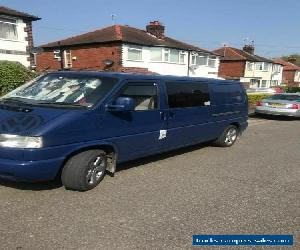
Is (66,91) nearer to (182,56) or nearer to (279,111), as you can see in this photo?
(279,111)

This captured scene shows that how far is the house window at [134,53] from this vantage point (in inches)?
1244

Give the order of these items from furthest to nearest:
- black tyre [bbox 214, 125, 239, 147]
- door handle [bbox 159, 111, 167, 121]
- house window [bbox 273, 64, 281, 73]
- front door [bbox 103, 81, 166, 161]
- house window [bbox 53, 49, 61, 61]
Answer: house window [bbox 273, 64, 281, 73] → house window [bbox 53, 49, 61, 61] → black tyre [bbox 214, 125, 239, 147] → door handle [bbox 159, 111, 167, 121] → front door [bbox 103, 81, 166, 161]

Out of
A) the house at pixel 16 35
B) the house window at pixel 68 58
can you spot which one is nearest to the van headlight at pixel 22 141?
the house at pixel 16 35

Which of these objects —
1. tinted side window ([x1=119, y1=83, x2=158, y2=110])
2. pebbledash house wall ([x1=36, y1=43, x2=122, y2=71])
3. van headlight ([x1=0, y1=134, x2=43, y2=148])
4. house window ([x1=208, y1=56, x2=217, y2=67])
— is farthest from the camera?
house window ([x1=208, y1=56, x2=217, y2=67])

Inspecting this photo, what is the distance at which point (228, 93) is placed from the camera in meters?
8.48

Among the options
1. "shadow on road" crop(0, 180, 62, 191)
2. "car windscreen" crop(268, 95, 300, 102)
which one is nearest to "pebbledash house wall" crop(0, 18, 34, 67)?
"car windscreen" crop(268, 95, 300, 102)

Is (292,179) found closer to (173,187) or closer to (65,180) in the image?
(173,187)

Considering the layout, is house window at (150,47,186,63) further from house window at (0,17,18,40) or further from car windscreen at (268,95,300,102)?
car windscreen at (268,95,300,102)

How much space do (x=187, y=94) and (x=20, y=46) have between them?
745 inches

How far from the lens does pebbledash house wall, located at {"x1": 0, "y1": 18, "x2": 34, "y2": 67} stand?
22.1 meters

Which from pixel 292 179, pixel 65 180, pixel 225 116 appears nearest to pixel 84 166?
pixel 65 180

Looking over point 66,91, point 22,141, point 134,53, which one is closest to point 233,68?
point 134,53

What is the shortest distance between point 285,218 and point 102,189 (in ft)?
8.52

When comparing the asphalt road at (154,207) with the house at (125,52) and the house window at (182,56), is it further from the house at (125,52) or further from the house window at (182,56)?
the house window at (182,56)
